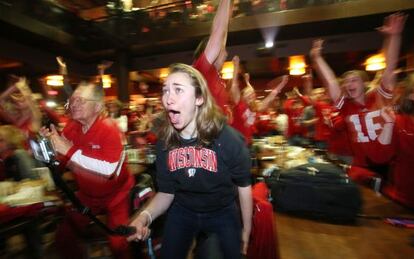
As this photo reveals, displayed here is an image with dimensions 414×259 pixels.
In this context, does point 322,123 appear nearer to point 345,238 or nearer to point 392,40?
point 392,40

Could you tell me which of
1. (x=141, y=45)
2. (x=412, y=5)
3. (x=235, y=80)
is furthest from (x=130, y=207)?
(x=141, y=45)

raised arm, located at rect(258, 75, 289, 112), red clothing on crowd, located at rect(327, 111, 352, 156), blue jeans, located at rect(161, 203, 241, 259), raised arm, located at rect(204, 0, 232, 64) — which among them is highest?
raised arm, located at rect(204, 0, 232, 64)

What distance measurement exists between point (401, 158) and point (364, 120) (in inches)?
26.4

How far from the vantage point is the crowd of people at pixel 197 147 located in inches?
71.4

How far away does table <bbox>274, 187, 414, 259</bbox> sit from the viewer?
3.13 m

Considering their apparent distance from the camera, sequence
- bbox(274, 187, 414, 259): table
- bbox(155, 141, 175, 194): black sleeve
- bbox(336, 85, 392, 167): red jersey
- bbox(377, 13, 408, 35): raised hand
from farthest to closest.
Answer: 1. bbox(336, 85, 392, 167): red jersey
2. bbox(377, 13, 408, 35): raised hand
3. bbox(274, 187, 414, 259): table
4. bbox(155, 141, 175, 194): black sleeve

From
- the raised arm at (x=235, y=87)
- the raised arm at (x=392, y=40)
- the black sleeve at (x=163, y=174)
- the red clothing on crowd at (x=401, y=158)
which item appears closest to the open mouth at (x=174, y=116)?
the black sleeve at (x=163, y=174)

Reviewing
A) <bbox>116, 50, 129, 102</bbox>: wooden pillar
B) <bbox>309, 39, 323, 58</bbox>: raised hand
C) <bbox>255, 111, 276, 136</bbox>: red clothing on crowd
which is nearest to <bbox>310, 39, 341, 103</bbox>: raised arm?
<bbox>309, 39, 323, 58</bbox>: raised hand

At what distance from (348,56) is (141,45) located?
8967 mm

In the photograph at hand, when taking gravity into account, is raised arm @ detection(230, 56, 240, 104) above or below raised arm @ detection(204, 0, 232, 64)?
below

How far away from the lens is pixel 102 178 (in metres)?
2.44

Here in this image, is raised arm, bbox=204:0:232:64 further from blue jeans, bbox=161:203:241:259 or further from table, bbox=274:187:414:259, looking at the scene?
table, bbox=274:187:414:259

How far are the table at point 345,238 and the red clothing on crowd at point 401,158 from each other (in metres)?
0.37

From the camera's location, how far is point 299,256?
3.14 m
